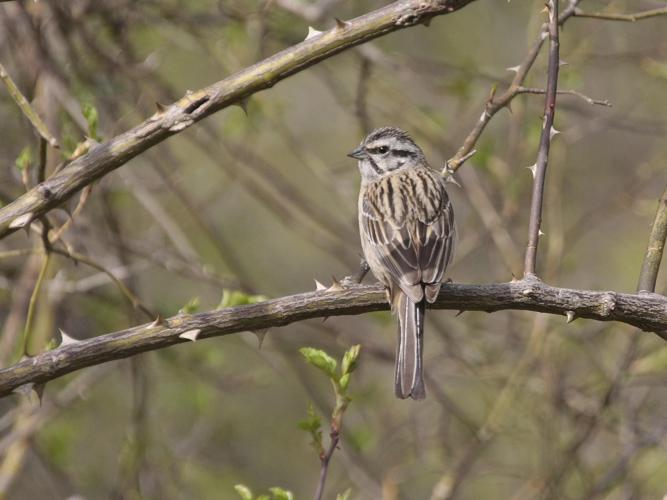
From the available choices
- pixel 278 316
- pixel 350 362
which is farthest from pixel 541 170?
pixel 278 316

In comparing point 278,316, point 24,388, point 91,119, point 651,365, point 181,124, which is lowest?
point 24,388

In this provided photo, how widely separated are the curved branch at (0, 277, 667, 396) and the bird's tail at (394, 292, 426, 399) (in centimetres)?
82

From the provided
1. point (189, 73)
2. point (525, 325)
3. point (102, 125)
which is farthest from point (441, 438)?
point (189, 73)

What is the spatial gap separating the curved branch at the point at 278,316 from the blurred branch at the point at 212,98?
477mm

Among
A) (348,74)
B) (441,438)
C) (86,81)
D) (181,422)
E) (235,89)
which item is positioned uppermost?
(348,74)

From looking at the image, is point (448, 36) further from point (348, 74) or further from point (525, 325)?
point (525, 325)

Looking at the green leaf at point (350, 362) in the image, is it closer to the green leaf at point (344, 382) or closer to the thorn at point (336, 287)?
the green leaf at point (344, 382)

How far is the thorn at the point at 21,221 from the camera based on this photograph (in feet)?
11.1

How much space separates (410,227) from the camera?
209 inches

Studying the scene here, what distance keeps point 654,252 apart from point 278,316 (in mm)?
1375

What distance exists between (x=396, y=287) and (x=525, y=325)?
3.41 metres

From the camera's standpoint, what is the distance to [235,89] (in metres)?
3.53

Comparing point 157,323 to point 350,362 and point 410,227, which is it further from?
point 410,227

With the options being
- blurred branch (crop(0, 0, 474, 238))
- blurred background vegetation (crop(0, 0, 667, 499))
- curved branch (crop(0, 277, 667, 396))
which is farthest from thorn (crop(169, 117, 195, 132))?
blurred background vegetation (crop(0, 0, 667, 499))
